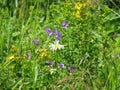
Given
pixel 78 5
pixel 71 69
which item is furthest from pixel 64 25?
pixel 71 69

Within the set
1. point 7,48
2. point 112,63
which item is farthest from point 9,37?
point 112,63

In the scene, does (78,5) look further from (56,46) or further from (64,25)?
(56,46)

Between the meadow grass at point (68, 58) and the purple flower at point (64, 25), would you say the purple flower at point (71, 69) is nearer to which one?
the meadow grass at point (68, 58)

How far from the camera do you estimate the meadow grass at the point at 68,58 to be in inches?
97.6

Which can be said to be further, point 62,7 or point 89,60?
point 62,7

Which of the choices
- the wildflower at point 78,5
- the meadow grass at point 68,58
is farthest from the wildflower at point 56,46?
the wildflower at point 78,5

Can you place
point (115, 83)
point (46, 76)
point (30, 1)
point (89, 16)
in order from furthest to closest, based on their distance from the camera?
point (30, 1) < point (89, 16) < point (46, 76) < point (115, 83)

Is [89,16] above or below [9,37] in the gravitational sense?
above

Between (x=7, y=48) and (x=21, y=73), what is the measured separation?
1.15 feet

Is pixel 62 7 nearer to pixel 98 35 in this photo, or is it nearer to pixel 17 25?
pixel 98 35

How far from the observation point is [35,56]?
8.89 ft

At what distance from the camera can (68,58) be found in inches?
105

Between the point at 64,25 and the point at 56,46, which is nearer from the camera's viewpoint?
the point at 56,46

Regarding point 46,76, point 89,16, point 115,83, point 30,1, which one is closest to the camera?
point 115,83
